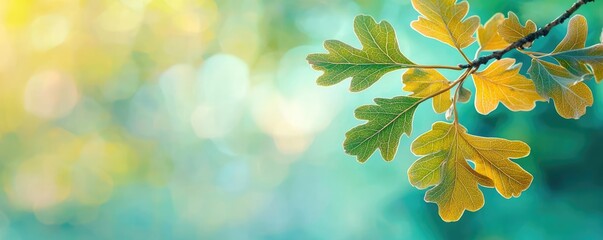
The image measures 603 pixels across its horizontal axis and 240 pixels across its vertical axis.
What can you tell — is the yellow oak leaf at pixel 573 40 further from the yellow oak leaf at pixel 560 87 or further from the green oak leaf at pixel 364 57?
the green oak leaf at pixel 364 57

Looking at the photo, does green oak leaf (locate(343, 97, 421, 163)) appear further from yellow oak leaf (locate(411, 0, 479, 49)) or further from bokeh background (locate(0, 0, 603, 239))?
bokeh background (locate(0, 0, 603, 239))

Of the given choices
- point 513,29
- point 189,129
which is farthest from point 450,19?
point 189,129

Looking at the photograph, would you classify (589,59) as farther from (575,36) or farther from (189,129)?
(189,129)

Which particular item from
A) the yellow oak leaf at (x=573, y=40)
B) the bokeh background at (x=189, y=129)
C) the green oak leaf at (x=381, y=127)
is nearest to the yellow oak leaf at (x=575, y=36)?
the yellow oak leaf at (x=573, y=40)

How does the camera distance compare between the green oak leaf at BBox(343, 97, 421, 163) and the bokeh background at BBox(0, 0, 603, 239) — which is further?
the bokeh background at BBox(0, 0, 603, 239)

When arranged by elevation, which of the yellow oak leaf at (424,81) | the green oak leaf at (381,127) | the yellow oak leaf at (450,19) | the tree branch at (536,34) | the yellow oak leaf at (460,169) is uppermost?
the yellow oak leaf at (450,19)

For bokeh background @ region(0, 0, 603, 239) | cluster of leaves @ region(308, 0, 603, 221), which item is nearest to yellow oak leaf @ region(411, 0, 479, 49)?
cluster of leaves @ region(308, 0, 603, 221)
